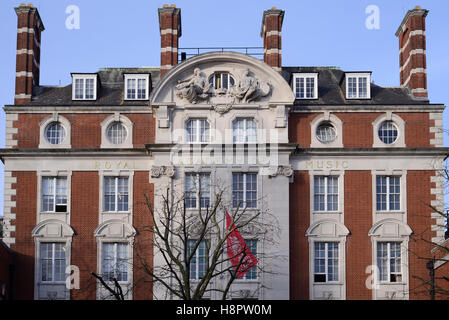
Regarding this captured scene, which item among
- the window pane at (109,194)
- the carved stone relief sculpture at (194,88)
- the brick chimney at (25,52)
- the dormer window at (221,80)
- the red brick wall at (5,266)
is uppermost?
the brick chimney at (25,52)

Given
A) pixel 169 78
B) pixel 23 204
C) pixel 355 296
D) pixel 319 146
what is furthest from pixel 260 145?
pixel 23 204

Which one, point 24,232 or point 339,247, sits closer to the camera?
point 339,247

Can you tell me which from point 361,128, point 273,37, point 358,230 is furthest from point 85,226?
point 361,128

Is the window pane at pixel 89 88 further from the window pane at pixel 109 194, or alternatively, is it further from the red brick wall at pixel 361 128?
the red brick wall at pixel 361 128

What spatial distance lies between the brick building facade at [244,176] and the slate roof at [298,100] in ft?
0.87

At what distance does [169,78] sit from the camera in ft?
135

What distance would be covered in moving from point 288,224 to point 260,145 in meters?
4.20

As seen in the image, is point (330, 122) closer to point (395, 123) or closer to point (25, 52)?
point (395, 123)

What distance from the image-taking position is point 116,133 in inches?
1654

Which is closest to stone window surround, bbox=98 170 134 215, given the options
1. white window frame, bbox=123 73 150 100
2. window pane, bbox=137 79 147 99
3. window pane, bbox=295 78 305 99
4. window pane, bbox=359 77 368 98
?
white window frame, bbox=123 73 150 100

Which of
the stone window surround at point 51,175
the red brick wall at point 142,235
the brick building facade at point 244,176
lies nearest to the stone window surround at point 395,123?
the brick building facade at point 244,176

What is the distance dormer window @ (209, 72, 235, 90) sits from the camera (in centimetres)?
4162

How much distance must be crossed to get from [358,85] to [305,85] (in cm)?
285

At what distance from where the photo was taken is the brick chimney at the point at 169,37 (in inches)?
1668
